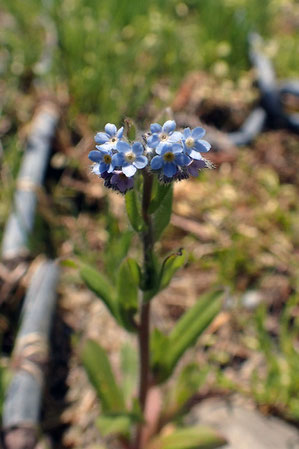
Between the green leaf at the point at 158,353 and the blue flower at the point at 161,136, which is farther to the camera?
the green leaf at the point at 158,353

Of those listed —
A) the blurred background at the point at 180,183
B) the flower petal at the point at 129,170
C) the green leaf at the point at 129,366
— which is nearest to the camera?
the flower petal at the point at 129,170

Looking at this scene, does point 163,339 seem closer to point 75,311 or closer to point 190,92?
point 75,311

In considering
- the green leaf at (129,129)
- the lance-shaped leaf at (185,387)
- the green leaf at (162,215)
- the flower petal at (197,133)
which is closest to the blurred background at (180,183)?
the lance-shaped leaf at (185,387)

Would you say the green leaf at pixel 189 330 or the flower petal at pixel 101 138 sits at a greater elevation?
the flower petal at pixel 101 138

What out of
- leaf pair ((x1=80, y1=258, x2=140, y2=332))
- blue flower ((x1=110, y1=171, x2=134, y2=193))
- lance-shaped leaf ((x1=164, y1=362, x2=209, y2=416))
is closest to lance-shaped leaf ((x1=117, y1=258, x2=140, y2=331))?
leaf pair ((x1=80, y1=258, x2=140, y2=332))

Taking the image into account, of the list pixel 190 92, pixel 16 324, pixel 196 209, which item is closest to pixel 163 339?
pixel 16 324

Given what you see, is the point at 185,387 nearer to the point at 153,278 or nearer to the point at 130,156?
the point at 153,278

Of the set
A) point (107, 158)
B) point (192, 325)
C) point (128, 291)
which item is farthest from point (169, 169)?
point (192, 325)

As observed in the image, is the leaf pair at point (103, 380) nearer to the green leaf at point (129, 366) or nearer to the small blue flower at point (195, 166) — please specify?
the green leaf at point (129, 366)
